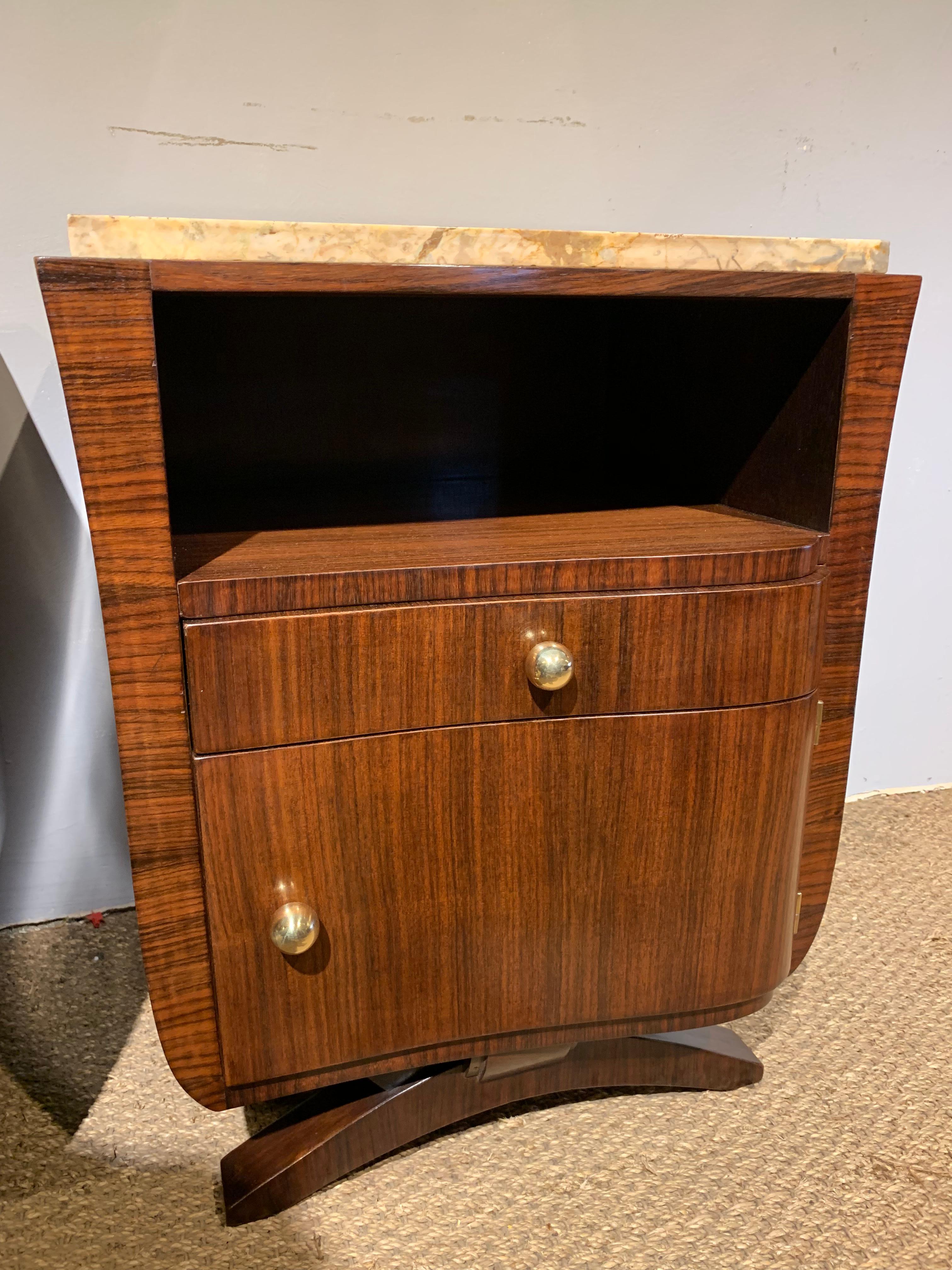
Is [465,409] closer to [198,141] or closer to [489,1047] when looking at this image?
[198,141]

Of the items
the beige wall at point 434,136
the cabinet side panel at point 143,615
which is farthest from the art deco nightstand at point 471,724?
the beige wall at point 434,136

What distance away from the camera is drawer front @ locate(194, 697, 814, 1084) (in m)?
0.50

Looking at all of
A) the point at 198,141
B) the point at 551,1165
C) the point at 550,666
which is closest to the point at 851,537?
the point at 550,666

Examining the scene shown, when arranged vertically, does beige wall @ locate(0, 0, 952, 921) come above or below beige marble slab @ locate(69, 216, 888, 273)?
above

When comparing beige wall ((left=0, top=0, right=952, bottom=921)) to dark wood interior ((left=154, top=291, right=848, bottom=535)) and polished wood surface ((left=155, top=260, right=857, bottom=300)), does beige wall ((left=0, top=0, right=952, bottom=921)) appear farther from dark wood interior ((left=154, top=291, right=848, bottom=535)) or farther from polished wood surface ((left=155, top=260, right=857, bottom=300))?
polished wood surface ((left=155, top=260, right=857, bottom=300))

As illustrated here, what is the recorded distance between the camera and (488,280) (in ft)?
1.53

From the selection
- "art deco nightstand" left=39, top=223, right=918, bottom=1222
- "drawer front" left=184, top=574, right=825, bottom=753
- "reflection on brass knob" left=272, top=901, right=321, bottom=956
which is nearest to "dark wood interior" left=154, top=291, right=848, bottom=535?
"art deco nightstand" left=39, top=223, right=918, bottom=1222

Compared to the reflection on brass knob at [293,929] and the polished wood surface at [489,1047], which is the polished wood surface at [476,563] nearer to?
the reflection on brass knob at [293,929]

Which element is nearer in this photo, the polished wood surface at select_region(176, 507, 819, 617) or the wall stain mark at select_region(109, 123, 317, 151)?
the polished wood surface at select_region(176, 507, 819, 617)

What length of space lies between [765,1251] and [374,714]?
42 centimetres

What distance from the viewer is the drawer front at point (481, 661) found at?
1.56 feet

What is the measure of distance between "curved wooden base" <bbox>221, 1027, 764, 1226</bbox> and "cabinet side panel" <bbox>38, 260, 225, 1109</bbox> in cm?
10

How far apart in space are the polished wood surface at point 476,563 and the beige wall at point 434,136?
0.37 metres

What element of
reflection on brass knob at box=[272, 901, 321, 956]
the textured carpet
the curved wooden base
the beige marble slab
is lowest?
the textured carpet
